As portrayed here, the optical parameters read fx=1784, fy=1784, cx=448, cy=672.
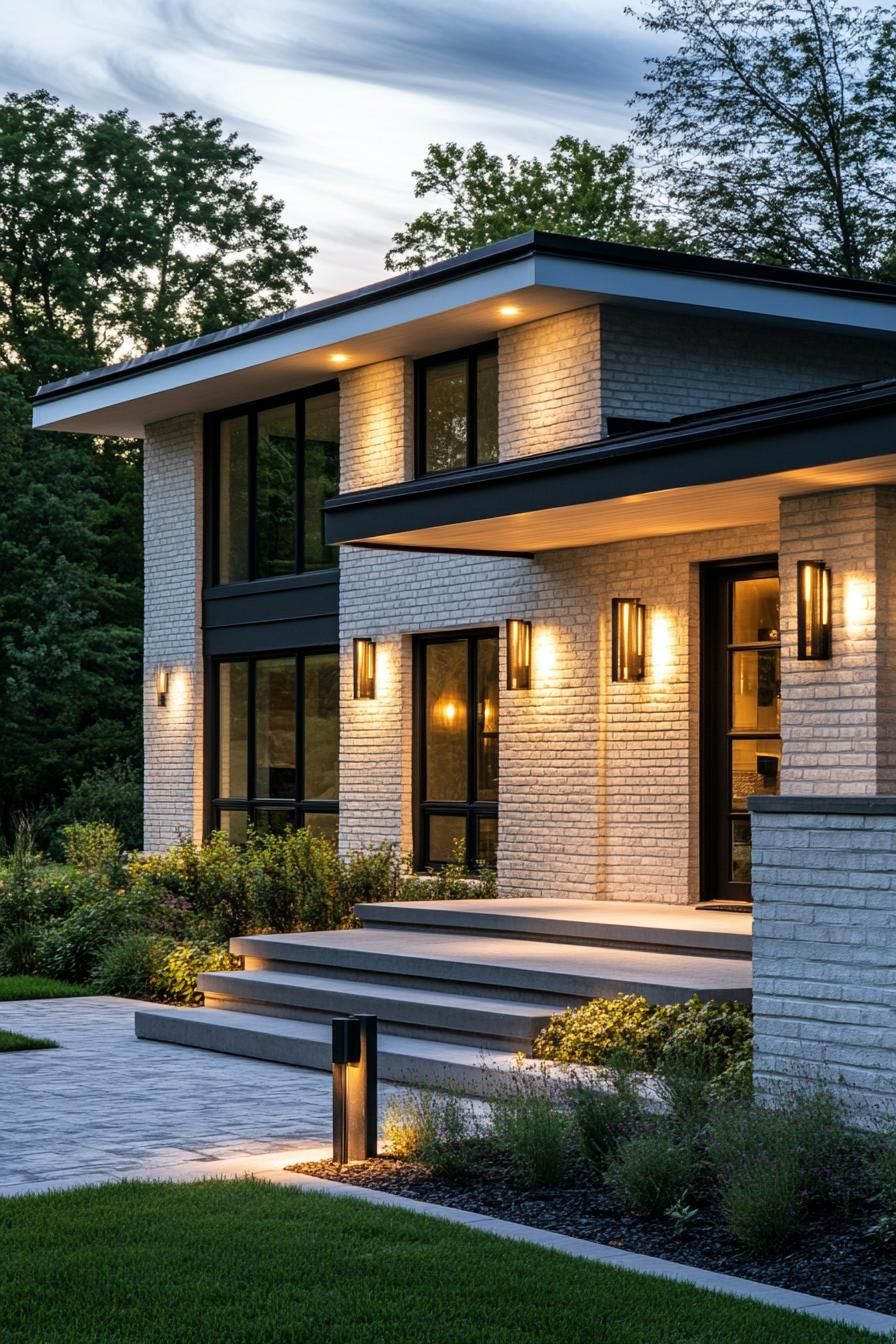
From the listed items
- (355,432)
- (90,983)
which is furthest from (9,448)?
(90,983)

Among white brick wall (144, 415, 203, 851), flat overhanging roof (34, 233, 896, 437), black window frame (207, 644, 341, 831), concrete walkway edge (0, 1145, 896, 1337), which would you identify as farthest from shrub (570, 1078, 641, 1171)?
white brick wall (144, 415, 203, 851)

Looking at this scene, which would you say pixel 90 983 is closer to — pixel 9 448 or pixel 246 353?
pixel 246 353

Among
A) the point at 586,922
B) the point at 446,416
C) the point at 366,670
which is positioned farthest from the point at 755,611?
the point at 366,670

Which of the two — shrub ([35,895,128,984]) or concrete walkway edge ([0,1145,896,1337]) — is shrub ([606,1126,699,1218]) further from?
shrub ([35,895,128,984])

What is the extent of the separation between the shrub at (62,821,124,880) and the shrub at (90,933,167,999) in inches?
97.3

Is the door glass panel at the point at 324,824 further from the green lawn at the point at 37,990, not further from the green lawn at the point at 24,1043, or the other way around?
the green lawn at the point at 24,1043

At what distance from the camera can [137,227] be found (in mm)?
40781

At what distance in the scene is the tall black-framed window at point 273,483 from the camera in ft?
65.6

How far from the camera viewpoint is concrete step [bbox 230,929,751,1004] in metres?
10.8

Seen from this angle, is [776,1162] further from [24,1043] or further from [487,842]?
[487,842]

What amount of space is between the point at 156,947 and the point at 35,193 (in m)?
27.9


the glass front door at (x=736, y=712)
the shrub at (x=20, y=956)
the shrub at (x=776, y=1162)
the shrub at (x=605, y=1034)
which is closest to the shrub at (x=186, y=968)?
the shrub at (x=20, y=956)

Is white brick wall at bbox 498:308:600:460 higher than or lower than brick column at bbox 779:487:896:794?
higher

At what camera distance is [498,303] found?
15688mm
